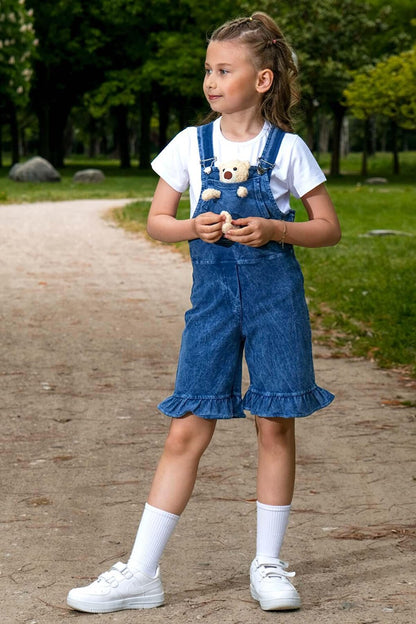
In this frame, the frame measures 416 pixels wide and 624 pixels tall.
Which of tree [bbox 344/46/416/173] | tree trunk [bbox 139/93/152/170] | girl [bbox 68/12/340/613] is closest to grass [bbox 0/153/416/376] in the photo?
girl [bbox 68/12/340/613]

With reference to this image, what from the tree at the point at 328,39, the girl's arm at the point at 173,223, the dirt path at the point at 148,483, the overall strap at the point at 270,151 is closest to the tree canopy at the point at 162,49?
the tree at the point at 328,39

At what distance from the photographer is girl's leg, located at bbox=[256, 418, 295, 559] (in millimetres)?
3164

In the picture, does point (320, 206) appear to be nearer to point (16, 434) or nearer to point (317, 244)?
point (317, 244)

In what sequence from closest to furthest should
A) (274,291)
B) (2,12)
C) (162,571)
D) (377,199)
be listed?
(274,291) < (162,571) < (377,199) < (2,12)

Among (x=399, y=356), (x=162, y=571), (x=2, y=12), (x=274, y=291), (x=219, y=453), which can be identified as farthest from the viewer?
(x=2, y=12)

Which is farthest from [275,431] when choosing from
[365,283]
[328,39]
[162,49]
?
[162,49]

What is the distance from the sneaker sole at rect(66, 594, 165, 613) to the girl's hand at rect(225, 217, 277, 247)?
1.07m

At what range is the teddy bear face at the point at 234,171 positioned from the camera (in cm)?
299

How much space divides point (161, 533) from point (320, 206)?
106 centimetres

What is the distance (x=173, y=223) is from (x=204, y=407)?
54cm

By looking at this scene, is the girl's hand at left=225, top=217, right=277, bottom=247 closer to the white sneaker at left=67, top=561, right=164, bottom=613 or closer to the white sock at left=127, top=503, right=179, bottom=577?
the white sock at left=127, top=503, right=179, bottom=577

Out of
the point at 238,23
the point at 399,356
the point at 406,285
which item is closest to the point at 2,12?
the point at 406,285

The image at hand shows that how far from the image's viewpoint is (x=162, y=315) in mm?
8695

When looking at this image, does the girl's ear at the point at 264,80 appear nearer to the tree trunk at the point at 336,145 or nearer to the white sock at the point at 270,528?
the white sock at the point at 270,528
